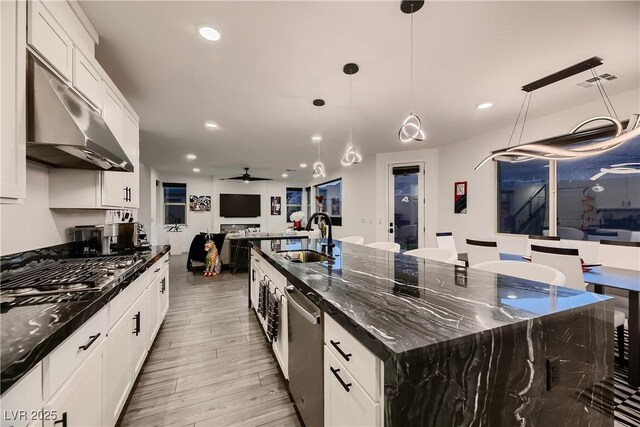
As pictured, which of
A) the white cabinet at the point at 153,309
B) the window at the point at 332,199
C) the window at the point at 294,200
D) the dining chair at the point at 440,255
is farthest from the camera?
the window at the point at 294,200

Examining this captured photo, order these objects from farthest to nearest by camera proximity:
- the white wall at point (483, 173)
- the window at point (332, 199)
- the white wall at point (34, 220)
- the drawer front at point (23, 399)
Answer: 1. the window at point (332, 199)
2. the white wall at point (483, 173)
3. the white wall at point (34, 220)
4. the drawer front at point (23, 399)

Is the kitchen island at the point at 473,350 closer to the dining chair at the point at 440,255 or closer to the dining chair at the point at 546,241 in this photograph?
the dining chair at the point at 440,255

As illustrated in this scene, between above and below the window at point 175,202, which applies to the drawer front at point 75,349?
below

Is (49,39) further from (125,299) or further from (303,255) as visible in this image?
(303,255)

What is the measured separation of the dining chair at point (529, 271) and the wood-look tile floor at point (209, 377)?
1.69 m

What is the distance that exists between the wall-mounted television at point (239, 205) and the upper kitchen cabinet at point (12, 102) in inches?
334

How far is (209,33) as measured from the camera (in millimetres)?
1941

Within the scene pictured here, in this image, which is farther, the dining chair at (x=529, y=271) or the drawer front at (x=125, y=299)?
the dining chair at (x=529, y=271)

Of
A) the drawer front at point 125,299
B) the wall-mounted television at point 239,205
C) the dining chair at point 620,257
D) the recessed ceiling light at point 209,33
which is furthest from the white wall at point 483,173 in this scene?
the wall-mounted television at point 239,205

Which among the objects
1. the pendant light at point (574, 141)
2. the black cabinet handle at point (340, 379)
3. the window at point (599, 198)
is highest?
the pendant light at point (574, 141)

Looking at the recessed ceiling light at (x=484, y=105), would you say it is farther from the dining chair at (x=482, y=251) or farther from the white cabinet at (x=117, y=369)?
the white cabinet at (x=117, y=369)

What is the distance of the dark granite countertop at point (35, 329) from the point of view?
69 cm

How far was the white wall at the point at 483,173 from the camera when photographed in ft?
10.9

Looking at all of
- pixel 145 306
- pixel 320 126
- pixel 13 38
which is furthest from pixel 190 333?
pixel 320 126
